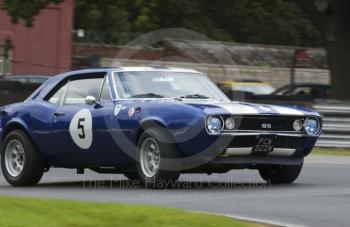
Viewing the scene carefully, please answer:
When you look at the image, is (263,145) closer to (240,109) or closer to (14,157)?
(240,109)

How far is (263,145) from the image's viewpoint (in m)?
11.0

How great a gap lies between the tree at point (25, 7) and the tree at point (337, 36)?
8587 millimetres

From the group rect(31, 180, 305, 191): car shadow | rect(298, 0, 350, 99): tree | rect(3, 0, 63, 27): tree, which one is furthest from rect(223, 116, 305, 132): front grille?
rect(3, 0, 63, 27): tree

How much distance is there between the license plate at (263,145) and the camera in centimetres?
1098

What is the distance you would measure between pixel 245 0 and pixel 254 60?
8710mm

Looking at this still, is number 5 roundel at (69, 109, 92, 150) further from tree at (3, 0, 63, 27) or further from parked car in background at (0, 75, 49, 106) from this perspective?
tree at (3, 0, 63, 27)

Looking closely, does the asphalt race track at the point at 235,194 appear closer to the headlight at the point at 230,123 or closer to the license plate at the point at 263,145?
the license plate at the point at 263,145

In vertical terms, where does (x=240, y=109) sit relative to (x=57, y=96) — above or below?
below

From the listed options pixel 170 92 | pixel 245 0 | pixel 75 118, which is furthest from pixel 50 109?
pixel 245 0

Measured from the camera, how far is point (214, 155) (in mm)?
10727

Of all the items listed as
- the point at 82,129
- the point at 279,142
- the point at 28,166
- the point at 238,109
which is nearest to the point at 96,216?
the point at 238,109

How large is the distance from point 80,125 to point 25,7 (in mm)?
18743

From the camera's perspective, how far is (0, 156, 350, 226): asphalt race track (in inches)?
354

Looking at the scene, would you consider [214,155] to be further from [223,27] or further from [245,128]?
[223,27]
